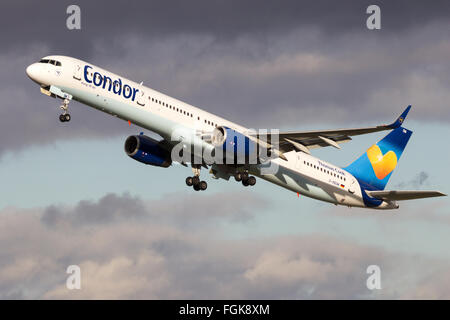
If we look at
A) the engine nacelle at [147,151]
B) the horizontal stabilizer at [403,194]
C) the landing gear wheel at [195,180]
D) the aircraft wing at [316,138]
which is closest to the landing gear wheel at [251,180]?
the aircraft wing at [316,138]

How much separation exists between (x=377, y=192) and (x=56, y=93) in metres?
26.3

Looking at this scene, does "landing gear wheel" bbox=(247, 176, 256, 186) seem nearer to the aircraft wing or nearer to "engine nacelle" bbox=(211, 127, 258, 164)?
the aircraft wing

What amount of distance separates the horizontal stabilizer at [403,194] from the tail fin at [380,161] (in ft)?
3.62

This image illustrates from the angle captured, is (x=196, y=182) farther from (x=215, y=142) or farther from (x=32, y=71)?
(x=32, y=71)

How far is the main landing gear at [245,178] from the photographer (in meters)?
54.5

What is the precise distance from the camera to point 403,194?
58.6 meters

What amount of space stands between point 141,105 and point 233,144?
250 inches

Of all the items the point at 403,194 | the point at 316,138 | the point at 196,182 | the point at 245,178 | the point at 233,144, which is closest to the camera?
the point at 233,144

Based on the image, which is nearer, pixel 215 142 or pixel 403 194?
pixel 215 142

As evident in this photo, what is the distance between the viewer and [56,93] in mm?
47094

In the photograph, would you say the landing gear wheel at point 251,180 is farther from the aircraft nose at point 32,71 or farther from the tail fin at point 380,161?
the aircraft nose at point 32,71

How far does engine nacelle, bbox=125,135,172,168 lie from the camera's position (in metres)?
55.7

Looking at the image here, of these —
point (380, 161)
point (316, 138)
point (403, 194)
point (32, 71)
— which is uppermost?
point (32, 71)

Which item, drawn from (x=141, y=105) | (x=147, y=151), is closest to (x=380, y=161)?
(x=147, y=151)
